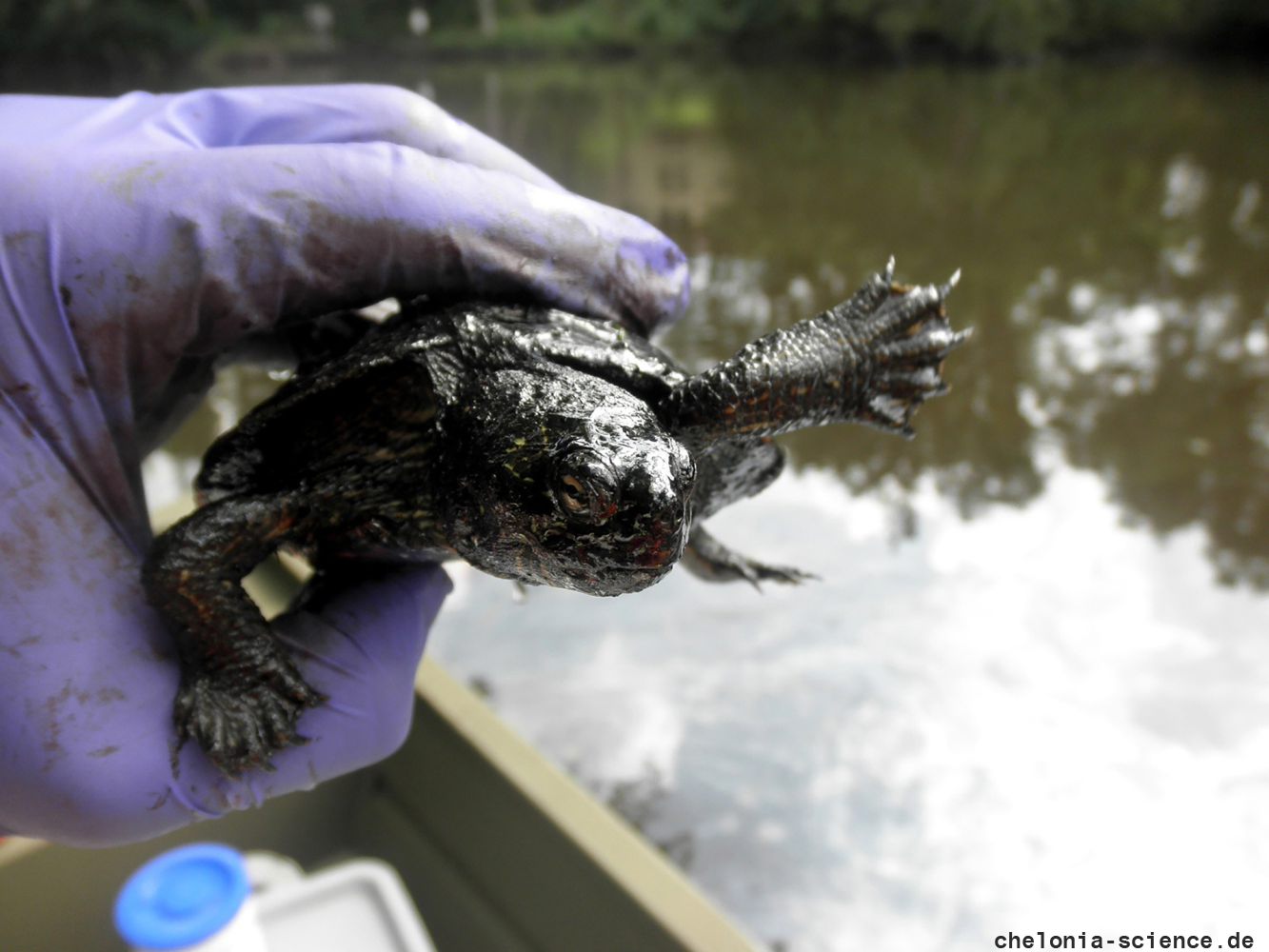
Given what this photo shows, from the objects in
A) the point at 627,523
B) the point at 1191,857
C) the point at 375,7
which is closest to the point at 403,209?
the point at 627,523

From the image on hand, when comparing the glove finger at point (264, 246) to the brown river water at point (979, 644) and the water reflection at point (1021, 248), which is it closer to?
the brown river water at point (979, 644)

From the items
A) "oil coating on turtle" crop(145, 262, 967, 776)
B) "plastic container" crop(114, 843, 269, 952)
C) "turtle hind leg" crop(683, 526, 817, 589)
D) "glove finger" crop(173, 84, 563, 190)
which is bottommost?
"plastic container" crop(114, 843, 269, 952)

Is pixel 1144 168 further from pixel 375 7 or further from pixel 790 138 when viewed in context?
pixel 375 7

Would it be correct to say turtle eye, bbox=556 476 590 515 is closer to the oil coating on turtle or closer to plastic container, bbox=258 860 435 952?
the oil coating on turtle

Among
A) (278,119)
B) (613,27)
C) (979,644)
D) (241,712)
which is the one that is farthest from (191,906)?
(613,27)

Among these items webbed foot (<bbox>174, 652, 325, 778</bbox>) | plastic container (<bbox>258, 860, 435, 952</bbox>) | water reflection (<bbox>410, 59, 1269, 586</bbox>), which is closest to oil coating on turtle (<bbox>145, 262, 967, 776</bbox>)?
webbed foot (<bbox>174, 652, 325, 778</bbox>)

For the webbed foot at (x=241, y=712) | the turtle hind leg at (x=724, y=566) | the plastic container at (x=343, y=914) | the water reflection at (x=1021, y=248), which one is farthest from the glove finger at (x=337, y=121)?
the water reflection at (x=1021, y=248)

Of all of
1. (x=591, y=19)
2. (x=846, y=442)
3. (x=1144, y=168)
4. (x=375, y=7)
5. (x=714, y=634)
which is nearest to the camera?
(x=714, y=634)
